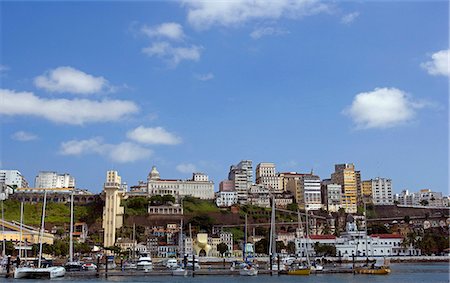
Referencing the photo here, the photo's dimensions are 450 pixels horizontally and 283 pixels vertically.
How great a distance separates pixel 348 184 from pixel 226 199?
2541 cm

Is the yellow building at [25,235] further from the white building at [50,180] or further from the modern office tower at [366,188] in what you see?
the modern office tower at [366,188]

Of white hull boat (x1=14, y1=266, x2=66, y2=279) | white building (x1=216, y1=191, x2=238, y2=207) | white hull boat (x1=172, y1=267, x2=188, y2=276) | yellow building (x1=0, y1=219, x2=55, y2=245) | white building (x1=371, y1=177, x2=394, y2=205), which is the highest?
white building (x1=371, y1=177, x2=394, y2=205)

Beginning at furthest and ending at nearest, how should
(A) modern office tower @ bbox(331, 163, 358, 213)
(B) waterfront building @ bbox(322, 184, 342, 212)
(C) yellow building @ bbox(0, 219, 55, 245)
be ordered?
(A) modern office tower @ bbox(331, 163, 358, 213)
(B) waterfront building @ bbox(322, 184, 342, 212)
(C) yellow building @ bbox(0, 219, 55, 245)

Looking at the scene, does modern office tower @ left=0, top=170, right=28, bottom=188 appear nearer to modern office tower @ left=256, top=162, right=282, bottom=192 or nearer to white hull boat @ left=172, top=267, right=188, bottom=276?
modern office tower @ left=256, top=162, right=282, bottom=192

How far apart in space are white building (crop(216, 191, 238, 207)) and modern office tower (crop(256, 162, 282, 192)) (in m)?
9.68

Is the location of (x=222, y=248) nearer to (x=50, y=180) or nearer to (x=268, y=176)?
(x=268, y=176)

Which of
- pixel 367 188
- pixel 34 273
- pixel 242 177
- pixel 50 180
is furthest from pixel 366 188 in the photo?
pixel 34 273

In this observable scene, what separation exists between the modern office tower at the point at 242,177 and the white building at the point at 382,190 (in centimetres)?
2758

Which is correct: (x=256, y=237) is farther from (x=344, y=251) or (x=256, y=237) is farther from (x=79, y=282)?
(x=79, y=282)

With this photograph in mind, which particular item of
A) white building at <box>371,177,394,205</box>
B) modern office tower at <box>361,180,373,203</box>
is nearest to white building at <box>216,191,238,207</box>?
modern office tower at <box>361,180,373,203</box>

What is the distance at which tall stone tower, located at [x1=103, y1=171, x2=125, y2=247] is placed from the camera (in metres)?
80.8

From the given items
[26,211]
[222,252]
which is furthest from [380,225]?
[26,211]

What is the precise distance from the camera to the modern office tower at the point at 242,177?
4460 inches

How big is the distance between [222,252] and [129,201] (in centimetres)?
2166
